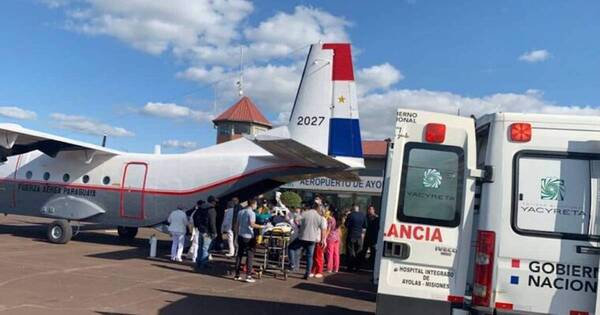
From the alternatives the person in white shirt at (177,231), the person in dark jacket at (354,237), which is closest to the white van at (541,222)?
the person in dark jacket at (354,237)

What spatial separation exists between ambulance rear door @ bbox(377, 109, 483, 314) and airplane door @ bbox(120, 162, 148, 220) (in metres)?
12.4

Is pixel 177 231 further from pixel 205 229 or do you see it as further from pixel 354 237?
pixel 354 237

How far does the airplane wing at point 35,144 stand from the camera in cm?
1560

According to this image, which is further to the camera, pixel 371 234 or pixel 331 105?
pixel 371 234

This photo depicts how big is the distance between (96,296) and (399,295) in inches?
231

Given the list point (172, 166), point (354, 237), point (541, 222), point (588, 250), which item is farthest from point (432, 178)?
point (172, 166)

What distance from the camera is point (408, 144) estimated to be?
225 inches

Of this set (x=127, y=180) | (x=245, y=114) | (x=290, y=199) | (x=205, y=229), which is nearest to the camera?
(x=205, y=229)

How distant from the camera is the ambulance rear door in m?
5.54

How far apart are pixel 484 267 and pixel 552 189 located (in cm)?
99

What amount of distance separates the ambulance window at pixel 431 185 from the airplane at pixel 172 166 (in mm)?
6164

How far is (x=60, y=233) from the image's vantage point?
16.8 meters

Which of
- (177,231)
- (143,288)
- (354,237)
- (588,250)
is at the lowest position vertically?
(143,288)

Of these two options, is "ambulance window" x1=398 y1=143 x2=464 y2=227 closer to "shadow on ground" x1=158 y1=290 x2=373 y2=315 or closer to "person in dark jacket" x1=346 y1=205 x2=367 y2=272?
"shadow on ground" x1=158 y1=290 x2=373 y2=315
